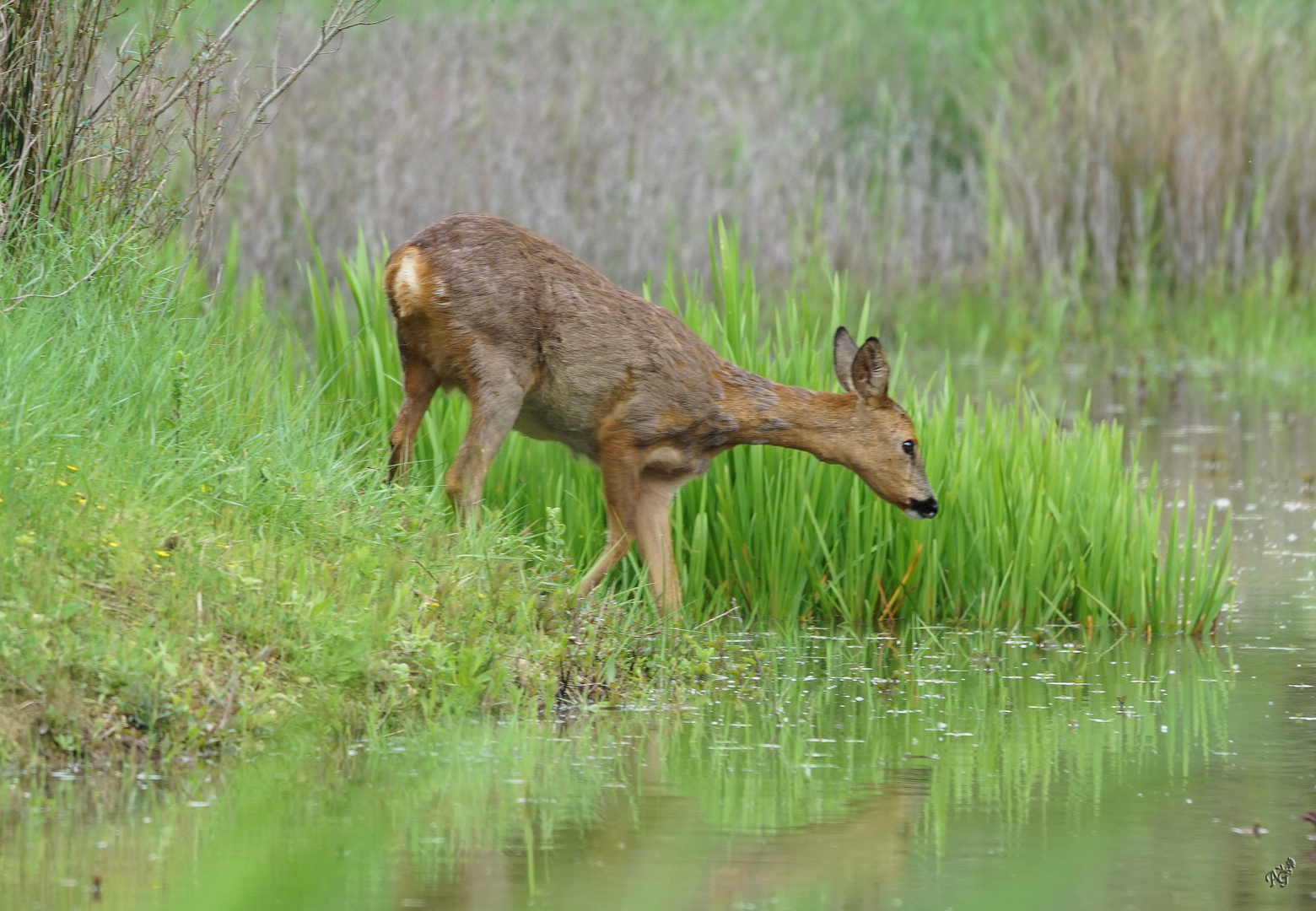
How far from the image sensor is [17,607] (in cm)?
648

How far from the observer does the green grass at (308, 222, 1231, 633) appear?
9.68 m

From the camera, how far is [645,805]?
20.0 ft

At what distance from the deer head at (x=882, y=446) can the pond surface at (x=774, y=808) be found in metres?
0.96

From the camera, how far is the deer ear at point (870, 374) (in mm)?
9227

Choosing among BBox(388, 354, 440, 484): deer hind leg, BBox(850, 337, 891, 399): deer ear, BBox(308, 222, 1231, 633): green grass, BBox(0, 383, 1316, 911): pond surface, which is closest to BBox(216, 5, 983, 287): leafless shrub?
BBox(308, 222, 1231, 633): green grass

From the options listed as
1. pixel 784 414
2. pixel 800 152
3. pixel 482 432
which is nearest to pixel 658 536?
pixel 784 414

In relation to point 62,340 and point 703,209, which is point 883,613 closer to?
point 62,340

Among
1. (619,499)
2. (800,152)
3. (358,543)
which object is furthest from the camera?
(800,152)

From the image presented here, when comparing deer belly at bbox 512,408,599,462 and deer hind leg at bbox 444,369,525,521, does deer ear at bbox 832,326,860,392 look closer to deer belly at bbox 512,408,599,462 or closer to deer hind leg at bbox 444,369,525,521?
deer belly at bbox 512,408,599,462

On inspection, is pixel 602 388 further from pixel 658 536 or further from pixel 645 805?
pixel 645 805

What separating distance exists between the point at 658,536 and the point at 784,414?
2.59ft

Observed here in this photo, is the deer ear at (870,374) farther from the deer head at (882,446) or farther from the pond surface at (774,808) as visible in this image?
the pond surface at (774,808)

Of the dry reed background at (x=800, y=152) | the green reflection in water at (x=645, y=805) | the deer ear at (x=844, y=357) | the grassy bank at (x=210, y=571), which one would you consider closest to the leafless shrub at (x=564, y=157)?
the dry reed background at (x=800, y=152)

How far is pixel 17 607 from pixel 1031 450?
17.4 ft
